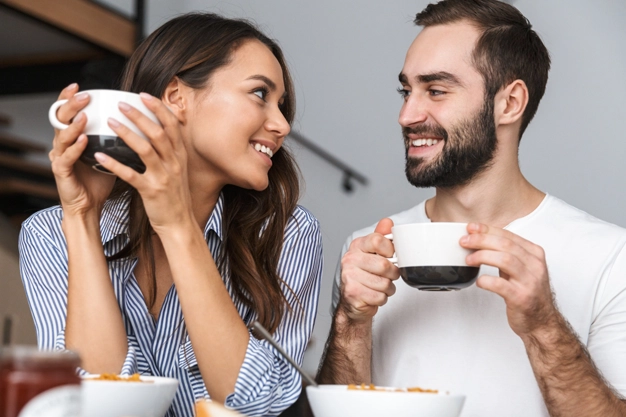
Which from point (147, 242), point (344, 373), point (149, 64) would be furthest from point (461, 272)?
point (149, 64)

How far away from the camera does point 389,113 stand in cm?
368

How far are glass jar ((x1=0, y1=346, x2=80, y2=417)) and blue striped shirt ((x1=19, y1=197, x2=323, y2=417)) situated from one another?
1.74 feet

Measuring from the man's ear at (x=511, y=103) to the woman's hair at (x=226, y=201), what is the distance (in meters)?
0.50

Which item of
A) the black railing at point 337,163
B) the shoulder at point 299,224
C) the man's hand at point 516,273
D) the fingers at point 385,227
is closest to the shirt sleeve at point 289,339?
the shoulder at point 299,224

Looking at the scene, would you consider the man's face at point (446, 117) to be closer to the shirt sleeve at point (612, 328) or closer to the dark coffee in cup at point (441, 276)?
the shirt sleeve at point (612, 328)

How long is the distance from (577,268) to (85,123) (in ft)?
3.25

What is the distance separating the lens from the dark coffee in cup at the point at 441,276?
1.01 m

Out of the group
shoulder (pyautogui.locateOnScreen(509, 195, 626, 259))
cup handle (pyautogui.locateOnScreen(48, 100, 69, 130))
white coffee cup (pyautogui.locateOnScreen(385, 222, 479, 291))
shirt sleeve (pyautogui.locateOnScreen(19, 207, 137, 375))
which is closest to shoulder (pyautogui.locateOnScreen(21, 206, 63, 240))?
shirt sleeve (pyautogui.locateOnScreen(19, 207, 137, 375))

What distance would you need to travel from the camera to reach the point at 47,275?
4.10ft

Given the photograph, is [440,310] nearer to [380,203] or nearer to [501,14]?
[501,14]

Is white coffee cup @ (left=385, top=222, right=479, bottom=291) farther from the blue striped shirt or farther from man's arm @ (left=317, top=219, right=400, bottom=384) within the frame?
the blue striped shirt

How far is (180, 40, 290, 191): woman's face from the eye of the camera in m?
1.39

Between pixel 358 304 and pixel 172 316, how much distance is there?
0.32 metres

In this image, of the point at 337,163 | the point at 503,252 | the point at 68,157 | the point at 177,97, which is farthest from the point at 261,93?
the point at 337,163
